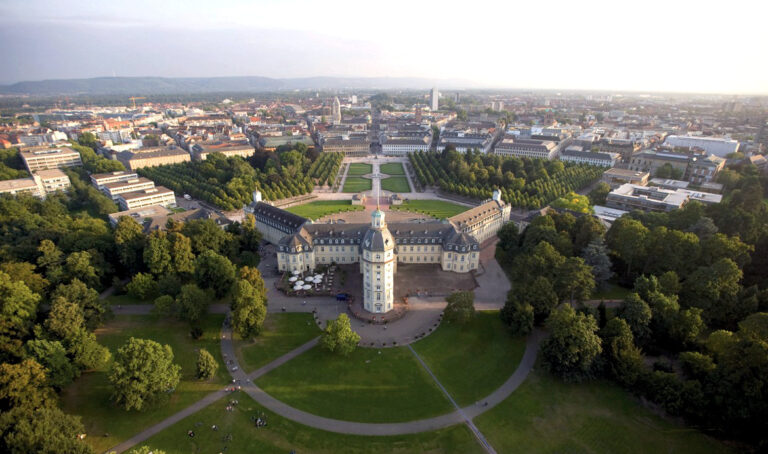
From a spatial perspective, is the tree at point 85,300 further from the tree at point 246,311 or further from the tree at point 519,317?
the tree at point 519,317

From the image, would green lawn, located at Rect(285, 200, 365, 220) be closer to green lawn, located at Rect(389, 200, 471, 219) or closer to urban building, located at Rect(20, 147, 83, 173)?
green lawn, located at Rect(389, 200, 471, 219)

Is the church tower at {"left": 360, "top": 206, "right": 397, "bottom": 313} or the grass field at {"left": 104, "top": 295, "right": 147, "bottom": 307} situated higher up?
the church tower at {"left": 360, "top": 206, "right": 397, "bottom": 313}

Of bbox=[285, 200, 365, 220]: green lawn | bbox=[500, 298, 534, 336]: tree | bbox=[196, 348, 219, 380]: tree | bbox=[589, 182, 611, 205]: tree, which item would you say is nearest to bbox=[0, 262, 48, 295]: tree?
bbox=[196, 348, 219, 380]: tree

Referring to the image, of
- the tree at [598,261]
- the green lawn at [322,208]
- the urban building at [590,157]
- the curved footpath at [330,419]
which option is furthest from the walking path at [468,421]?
the urban building at [590,157]

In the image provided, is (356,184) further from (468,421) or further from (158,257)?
(468,421)

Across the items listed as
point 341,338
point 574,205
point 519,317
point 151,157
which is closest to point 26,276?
point 341,338

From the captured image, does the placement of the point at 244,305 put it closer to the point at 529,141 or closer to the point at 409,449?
the point at 409,449
